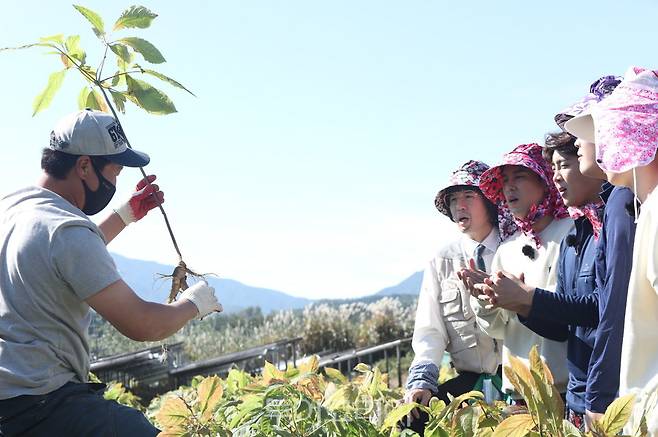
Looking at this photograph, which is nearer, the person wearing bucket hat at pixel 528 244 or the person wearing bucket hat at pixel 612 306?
the person wearing bucket hat at pixel 612 306

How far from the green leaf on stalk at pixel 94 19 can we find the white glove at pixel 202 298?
122 cm

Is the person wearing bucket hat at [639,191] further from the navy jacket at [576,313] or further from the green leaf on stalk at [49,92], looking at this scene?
the green leaf on stalk at [49,92]

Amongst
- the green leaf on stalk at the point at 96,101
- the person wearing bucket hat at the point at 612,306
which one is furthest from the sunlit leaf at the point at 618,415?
the green leaf on stalk at the point at 96,101

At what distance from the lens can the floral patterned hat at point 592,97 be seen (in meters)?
3.01

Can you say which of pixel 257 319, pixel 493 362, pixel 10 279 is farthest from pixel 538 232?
pixel 257 319

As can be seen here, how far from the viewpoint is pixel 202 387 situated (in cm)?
296

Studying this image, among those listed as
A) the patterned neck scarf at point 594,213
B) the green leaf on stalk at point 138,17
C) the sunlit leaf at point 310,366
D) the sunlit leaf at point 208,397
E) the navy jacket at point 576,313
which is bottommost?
the sunlit leaf at point 310,366

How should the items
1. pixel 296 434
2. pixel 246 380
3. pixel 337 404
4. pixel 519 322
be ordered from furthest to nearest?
pixel 246 380 < pixel 519 322 < pixel 337 404 < pixel 296 434

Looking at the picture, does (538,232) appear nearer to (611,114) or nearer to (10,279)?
(611,114)

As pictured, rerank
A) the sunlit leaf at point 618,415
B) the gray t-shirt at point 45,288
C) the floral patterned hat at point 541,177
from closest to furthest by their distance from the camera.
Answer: the sunlit leaf at point 618,415 < the gray t-shirt at point 45,288 < the floral patterned hat at point 541,177

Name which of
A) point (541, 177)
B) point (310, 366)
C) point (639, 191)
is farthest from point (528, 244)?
point (639, 191)

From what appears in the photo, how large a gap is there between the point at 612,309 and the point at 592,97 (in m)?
0.86

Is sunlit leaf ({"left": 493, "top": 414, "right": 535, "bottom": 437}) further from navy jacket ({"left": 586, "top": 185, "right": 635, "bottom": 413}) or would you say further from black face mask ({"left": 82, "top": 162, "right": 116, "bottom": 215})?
black face mask ({"left": 82, "top": 162, "right": 116, "bottom": 215})

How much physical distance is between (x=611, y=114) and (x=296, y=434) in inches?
51.9
